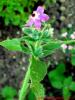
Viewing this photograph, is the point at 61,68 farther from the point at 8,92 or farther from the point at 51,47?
the point at 51,47

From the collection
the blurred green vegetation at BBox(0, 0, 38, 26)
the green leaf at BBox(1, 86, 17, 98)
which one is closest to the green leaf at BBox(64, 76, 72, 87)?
the green leaf at BBox(1, 86, 17, 98)

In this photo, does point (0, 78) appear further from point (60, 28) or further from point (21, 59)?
point (60, 28)

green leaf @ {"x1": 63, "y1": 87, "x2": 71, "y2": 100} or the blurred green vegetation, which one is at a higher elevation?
the blurred green vegetation

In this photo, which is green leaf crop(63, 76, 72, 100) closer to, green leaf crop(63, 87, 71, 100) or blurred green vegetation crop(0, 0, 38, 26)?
green leaf crop(63, 87, 71, 100)

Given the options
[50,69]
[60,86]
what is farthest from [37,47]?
[50,69]

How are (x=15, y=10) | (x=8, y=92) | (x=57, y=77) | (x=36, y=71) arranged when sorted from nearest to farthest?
(x=36, y=71), (x=8, y=92), (x=57, y=77), (x=15, y=10)

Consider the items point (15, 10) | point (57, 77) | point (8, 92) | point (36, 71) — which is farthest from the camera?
point (15, 10)

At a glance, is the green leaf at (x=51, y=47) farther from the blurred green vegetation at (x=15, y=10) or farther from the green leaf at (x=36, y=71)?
the blurred green vegetation at (x=15, y=10)

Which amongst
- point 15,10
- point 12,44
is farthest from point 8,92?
point 12,44
